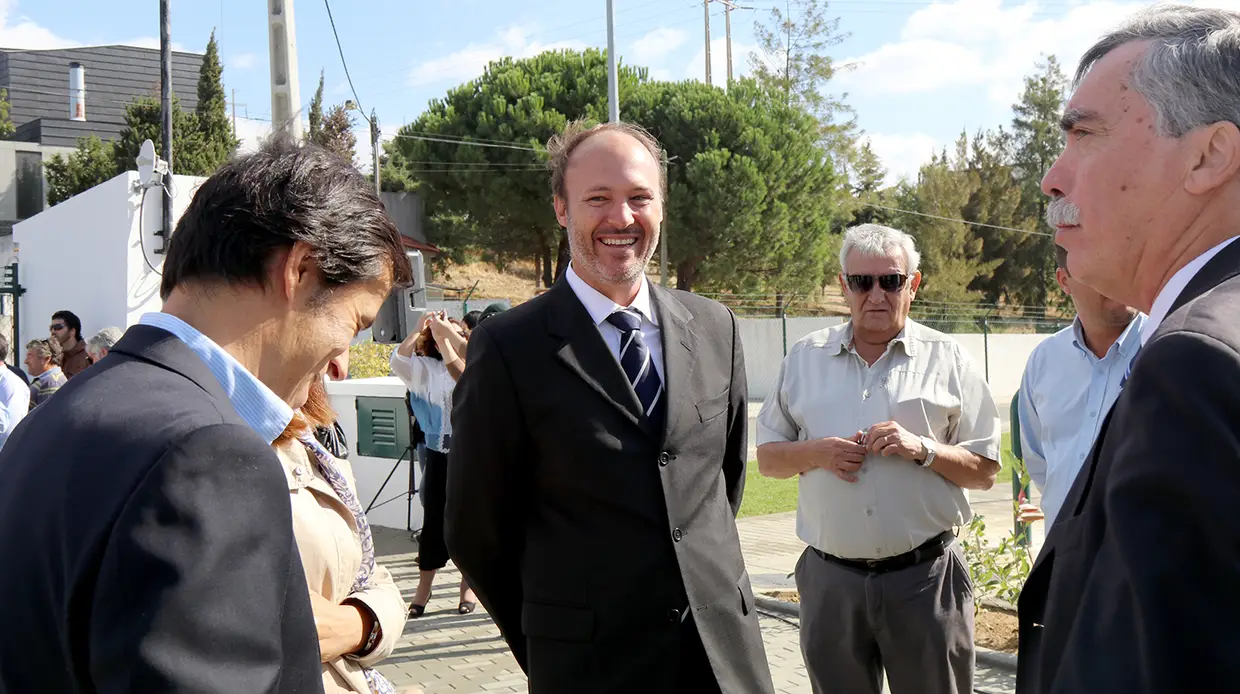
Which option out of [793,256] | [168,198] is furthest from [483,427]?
[793,256]

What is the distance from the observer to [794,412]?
399 cm

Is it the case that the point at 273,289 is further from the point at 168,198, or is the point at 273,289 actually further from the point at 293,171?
the point at 168,198

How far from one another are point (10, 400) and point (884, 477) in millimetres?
6503

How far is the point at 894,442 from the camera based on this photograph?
3.53 metres

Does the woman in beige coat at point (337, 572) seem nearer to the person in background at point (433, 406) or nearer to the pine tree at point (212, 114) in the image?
the person in background at point (433, 406)

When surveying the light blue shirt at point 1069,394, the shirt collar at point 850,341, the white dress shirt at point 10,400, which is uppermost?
the shirt collar at point 850,341

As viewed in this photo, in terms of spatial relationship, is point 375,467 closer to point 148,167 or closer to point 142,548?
point 148,167

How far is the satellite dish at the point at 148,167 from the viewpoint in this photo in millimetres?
14344

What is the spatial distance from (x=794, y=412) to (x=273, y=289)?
2681mm

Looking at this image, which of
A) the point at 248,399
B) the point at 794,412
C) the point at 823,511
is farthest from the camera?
the point at 794,412

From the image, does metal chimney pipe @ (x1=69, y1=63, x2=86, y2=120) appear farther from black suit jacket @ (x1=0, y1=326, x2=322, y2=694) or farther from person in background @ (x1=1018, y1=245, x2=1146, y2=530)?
black suit jacket @ (x1=0, y1=326, x2=322, y2=694)

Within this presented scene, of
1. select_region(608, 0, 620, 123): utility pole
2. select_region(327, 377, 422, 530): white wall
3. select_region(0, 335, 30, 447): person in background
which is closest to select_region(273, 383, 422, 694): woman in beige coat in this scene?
select_region(0, 335, 30, 447): person in background

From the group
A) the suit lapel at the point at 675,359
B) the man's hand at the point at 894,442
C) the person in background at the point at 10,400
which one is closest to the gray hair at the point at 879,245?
the man's hand at the point at 894,442

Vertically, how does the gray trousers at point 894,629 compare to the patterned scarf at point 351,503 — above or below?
below
